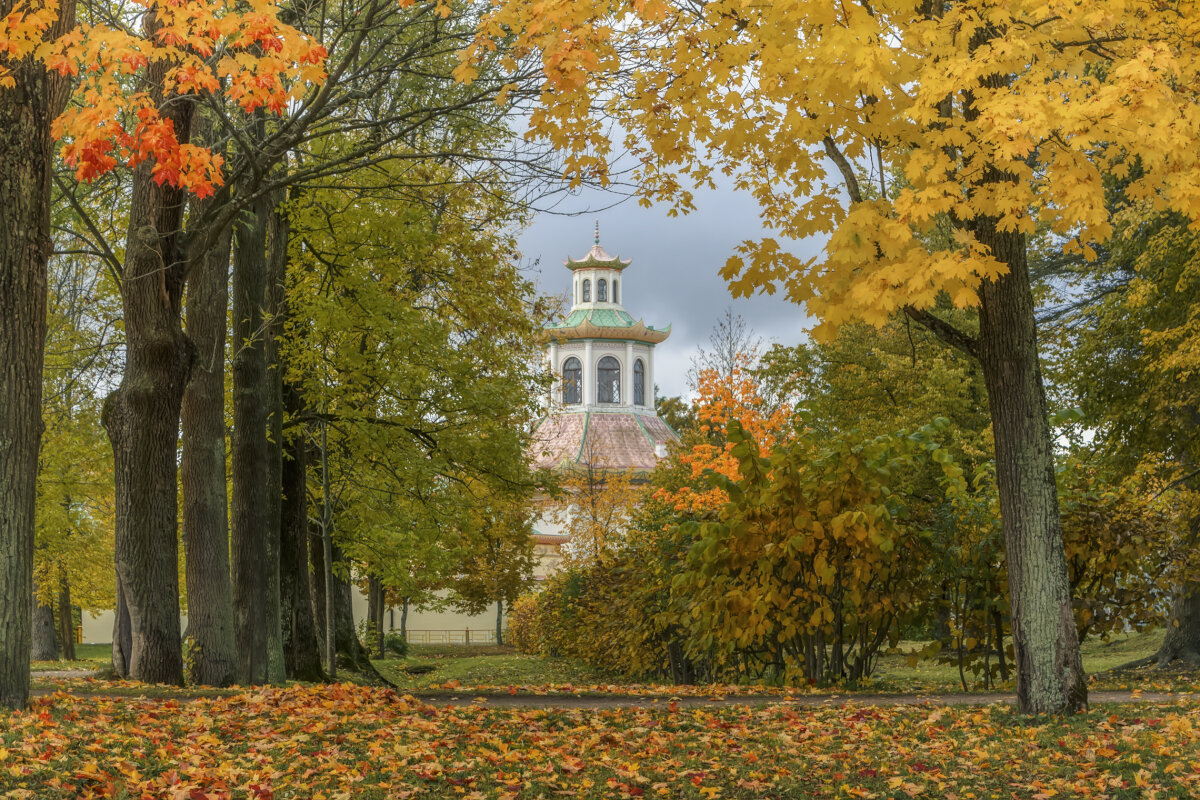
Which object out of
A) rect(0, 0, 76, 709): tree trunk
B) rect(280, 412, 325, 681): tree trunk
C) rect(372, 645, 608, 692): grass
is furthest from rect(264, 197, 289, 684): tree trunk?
rect(0, 0, 76, 709): tree trunk

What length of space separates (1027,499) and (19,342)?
20.0 ft

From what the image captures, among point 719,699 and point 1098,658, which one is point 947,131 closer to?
point 719,699

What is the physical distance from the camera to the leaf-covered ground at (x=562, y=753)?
506 cm

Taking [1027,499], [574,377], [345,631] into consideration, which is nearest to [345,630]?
[345,631]

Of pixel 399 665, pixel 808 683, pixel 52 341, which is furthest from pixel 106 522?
pixel 808 683

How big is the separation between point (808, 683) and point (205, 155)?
23.6 feet

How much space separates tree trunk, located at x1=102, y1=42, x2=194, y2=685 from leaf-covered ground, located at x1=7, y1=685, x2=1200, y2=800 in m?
2.22

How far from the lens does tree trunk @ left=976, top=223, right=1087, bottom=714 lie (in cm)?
710

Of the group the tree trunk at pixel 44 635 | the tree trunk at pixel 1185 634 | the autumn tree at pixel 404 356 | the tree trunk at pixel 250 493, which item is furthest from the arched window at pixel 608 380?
the tree trunk at pixel 250 493

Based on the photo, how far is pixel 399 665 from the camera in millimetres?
29047

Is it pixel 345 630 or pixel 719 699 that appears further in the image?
pixel 345 630

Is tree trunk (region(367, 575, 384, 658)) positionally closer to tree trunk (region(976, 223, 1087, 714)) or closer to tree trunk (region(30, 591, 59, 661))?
tree trunk (region(30, 591, 59, 661))

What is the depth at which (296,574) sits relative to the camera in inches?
602

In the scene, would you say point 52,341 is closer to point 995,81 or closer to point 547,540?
point 995,81
